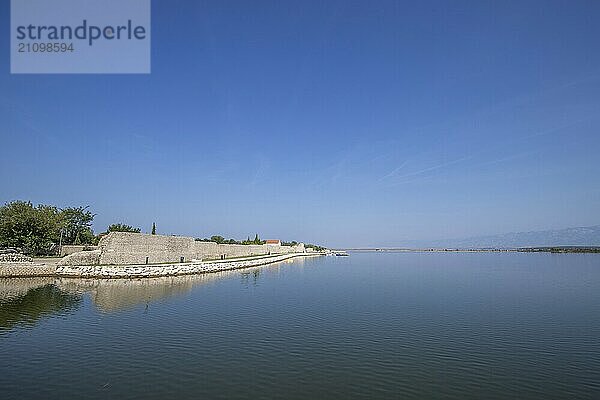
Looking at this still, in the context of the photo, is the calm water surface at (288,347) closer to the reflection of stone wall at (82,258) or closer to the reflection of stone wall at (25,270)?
the reflection of stone wall at (25,270)

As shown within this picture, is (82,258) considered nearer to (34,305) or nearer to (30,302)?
A: (30,302)

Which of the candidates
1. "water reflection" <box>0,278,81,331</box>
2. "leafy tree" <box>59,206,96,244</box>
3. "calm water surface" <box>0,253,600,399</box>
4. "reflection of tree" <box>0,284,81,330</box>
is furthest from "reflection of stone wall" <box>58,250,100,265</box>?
"leafy tree" <box>59,206,96,244</box>

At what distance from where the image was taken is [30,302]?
2308 cm

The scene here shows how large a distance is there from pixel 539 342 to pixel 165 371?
49.6 feet

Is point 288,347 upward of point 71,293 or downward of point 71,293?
downward

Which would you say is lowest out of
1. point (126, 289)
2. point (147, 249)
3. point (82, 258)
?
point (126, 289)

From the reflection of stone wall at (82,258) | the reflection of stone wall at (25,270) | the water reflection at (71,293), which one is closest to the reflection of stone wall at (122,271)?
the reflection of stone wall at (25,270)

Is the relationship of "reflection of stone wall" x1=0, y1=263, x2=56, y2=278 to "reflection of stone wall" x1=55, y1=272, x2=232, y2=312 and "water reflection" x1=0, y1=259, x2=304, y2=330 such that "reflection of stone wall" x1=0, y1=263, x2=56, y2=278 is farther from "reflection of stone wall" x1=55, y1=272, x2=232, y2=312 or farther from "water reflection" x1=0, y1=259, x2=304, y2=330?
"reflection of stone wall" x1=55, y1=272, x2=232, y2=312

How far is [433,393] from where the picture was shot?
434 inches

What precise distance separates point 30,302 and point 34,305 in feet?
3.80

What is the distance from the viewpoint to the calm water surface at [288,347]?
11.3 meters

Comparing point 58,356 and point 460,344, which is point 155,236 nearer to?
point 58,356

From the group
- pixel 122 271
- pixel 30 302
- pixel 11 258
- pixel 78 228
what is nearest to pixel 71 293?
pixel 30 302

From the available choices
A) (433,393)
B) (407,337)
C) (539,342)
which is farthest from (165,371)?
Answer: (539,342)
